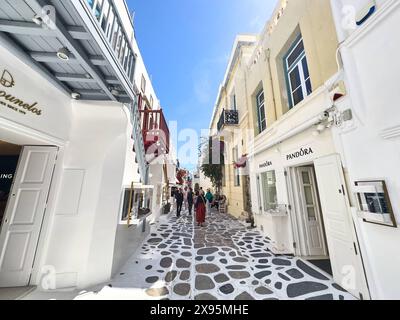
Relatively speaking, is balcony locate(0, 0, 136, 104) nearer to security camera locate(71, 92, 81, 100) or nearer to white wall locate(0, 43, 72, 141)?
security camera locate(71, 92, 81, 100)

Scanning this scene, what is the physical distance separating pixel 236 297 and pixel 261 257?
1.84 meters

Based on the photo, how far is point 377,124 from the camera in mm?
2133

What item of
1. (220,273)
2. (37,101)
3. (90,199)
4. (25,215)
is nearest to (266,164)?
(220,273)

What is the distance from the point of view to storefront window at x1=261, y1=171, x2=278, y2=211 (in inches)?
218

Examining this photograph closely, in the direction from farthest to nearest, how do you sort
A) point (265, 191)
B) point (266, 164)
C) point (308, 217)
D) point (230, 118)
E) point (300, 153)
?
point (230, 118)
point (265, 191)
point (266, 164)
point (308, 217)
point (300, 153)

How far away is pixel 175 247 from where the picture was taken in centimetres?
489

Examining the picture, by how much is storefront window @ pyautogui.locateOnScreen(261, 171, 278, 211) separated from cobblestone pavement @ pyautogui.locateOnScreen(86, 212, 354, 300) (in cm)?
124

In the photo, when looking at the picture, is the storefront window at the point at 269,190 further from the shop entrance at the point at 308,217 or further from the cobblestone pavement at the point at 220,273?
the cobblestone pavement at the point at 220,273

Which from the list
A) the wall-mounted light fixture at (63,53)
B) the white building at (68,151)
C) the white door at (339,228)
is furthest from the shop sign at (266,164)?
the wall-mounted light fixture at (63,53)

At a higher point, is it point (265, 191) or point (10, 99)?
point (10, 99)

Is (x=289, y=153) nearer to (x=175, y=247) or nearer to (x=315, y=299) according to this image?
(x=315, y=299)

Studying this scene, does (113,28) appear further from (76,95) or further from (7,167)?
(7,167)

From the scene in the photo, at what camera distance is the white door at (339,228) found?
264 centimetres

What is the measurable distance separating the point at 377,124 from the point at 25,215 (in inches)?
250
